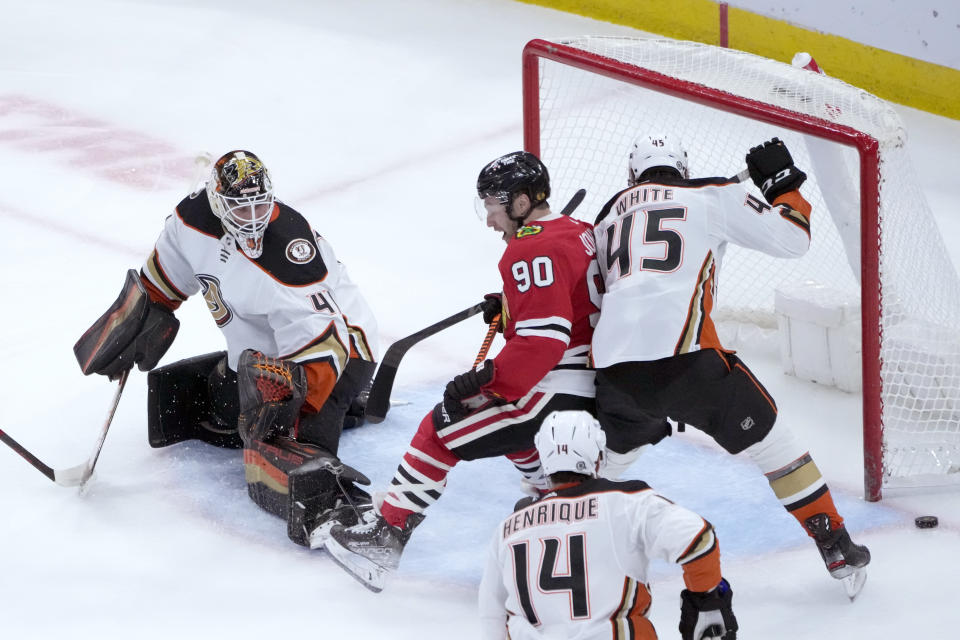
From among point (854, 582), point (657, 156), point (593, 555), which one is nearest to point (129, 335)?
point (657, 156)

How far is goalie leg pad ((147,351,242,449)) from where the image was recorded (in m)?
4.03

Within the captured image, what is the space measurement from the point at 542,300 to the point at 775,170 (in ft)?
A: 2.25

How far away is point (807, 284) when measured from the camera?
437 centimetres

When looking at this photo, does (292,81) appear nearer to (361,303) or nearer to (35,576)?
(361,303)

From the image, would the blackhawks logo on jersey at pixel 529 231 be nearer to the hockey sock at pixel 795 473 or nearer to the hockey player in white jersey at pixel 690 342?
the hockey player in white jersey at pixel 690 342

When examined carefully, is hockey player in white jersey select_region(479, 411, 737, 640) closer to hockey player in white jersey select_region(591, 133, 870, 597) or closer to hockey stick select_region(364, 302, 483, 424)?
hockey player in white jersey select_region(591, 133, 870, 597)

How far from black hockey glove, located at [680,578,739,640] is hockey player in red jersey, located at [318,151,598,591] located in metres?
0.69

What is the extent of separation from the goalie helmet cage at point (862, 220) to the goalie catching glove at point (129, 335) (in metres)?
1.22

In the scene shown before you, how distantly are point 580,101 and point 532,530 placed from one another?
8.26ft

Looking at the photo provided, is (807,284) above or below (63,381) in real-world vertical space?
above

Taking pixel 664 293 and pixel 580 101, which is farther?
pixel 580 101

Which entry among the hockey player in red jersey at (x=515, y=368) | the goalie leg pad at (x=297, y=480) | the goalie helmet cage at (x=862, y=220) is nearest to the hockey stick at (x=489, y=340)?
the hockey player in red jersey at (x=515, y=368)

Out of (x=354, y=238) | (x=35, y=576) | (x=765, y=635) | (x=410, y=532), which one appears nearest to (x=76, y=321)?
(x=354, y=238)

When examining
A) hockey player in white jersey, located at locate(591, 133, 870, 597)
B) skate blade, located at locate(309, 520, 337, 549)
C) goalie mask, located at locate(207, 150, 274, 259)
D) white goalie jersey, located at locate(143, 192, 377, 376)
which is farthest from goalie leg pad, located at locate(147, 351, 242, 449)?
hockey player in white jersey, located at locate(591, 133, 870, 597)
